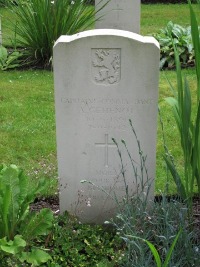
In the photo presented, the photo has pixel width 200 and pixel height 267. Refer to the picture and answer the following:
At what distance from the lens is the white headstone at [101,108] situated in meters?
3.54

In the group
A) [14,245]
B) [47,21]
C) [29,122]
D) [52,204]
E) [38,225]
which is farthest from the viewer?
[47,21]

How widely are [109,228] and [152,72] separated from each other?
109cm

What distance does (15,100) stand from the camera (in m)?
6.47

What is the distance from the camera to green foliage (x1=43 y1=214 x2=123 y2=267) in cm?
342

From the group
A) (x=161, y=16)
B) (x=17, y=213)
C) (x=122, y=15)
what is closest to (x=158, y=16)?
(x=161, y=16)

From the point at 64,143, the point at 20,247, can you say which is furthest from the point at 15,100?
the point at 20,247

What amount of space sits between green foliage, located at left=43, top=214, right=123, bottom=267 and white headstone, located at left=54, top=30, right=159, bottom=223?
0.18 m

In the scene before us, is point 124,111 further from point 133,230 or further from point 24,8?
point 24,8

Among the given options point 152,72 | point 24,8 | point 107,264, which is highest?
point 24,8

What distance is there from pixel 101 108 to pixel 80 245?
0.88 m

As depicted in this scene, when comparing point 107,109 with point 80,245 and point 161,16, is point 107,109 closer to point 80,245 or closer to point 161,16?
point 80,245

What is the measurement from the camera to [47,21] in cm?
730

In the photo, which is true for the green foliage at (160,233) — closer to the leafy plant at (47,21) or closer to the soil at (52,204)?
the soil at (52,204)

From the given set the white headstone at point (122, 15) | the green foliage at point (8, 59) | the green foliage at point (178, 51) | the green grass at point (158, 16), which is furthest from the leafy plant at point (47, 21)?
the white headstone at point (122, 15)
